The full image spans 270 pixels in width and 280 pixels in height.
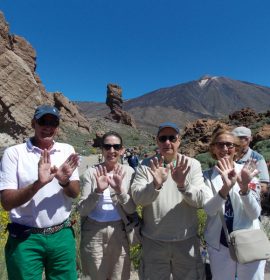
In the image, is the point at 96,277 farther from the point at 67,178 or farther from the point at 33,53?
the point at 33,53

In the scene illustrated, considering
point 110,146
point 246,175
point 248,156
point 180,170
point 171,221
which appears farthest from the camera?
point 248,156

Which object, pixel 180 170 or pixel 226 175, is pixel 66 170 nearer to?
pixel 180 170

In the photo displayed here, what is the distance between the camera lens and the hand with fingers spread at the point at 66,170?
264 cm

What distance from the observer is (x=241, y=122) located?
22562mm

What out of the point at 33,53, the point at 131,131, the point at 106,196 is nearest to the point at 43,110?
the point at 106,196

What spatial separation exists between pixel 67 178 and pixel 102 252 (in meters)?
0.97

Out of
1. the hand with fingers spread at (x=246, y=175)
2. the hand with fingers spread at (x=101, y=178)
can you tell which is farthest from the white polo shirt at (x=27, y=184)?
the hand with fingers spread at (x=246, y=175)

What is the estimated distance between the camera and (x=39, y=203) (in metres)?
2.61

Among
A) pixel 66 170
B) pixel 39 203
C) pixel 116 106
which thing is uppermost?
pixel 116 106

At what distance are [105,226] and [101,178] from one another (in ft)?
1.56

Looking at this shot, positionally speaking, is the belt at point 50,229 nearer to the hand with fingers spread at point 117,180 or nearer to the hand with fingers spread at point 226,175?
the hand with fingers spread at point 117,180

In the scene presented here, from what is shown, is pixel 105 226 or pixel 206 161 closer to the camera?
pixel 105 226

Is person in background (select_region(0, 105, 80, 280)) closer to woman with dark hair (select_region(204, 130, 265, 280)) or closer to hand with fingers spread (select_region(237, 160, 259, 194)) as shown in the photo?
woman with dark hair (select_region(204, 130, 265, 280))

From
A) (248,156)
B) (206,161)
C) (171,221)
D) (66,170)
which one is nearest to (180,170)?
(171,221)
